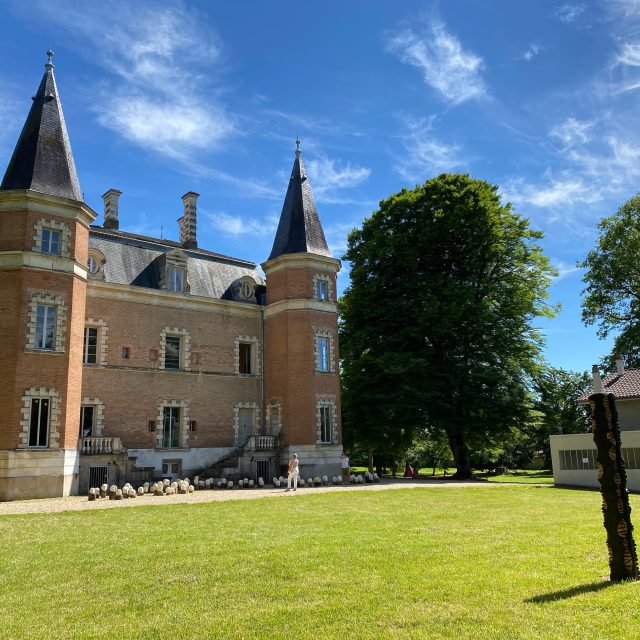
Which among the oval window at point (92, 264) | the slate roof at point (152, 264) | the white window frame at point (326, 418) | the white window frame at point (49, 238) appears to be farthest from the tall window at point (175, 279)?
the white window frame at point (326, 418)

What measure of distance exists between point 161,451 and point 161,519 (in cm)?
1334

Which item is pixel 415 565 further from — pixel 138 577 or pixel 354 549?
pixel 138 577

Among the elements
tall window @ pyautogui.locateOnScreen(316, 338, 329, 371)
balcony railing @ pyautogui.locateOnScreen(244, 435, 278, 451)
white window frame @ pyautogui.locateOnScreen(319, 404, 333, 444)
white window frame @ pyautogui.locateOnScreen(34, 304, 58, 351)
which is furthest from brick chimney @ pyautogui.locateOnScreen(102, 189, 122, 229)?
white window frame @ pyautogui.locateOnScreen(319, 404, 333, 444)

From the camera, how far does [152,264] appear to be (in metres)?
29.0

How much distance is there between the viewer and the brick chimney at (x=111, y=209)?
30781mm

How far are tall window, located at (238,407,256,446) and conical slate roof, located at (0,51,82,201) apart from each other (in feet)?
40.9

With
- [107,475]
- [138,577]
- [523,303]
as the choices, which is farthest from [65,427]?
[523,303]

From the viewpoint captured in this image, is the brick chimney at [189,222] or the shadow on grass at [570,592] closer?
the shadow on grass at [570,592]

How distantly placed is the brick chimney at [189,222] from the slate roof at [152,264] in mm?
666

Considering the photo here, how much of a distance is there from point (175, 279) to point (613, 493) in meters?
24.0

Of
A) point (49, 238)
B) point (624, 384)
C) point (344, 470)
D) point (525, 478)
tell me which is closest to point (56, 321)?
point (49, 238)

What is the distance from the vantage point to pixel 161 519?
13945 millimetres

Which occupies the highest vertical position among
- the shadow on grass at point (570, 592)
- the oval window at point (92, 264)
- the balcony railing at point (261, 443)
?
the oval window at point (92, 264)

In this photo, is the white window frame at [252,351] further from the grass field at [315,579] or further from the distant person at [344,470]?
the grass field at [315,579]
